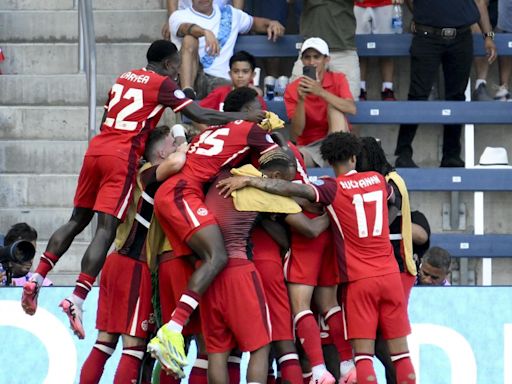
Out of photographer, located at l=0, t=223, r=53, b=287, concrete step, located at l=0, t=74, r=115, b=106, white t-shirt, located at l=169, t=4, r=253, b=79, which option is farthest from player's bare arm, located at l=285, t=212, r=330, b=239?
concrete step, located at l=0, t=74, r=115, b=106

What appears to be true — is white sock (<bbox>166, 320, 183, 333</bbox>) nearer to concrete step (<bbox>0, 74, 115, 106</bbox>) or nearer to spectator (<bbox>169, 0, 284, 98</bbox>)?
spectator (<bbox>169, 0, 284, 98</bbox>)

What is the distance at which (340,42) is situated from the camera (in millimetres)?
13625

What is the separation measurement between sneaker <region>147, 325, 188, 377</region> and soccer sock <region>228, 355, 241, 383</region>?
2.68 ft

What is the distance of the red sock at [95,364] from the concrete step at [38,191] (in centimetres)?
393

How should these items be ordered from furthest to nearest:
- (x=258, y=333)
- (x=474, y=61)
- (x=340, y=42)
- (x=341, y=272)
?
(x=474, y=61), (x=340, y=42), (x=341, y=272), (x=258, y=333)

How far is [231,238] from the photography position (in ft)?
31.0

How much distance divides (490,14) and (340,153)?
5.49 meters

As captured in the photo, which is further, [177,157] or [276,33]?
[276,33]

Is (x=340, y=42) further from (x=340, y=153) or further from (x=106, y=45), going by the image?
(x=340, y=153)

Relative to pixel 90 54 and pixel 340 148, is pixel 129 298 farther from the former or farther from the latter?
pixel 90 54

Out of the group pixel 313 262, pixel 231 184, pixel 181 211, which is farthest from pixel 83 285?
pixel 313 262

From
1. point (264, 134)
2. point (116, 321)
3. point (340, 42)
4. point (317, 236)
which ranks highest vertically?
point (340, 42)

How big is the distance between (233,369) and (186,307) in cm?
87

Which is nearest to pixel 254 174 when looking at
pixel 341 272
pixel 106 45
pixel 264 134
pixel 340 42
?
pixel 264 134
